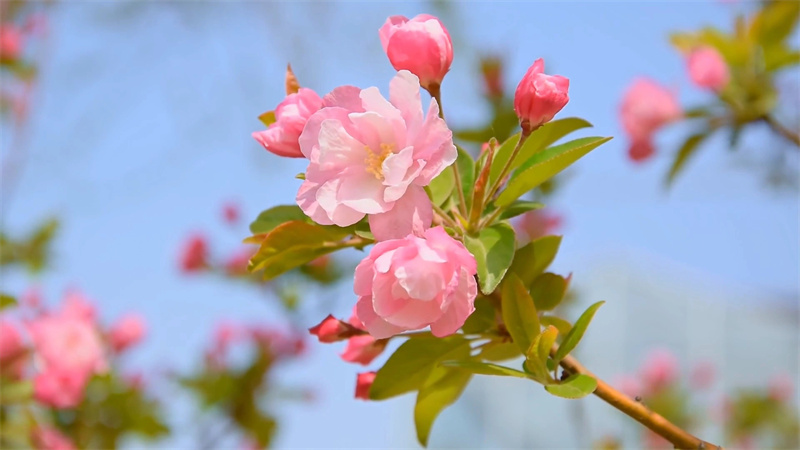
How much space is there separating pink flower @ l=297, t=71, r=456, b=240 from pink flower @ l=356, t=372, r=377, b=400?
20cm

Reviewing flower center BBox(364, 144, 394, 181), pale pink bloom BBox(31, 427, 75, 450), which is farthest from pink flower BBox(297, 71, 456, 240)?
pale pink bloom BBox(31, 427, 75, 450)

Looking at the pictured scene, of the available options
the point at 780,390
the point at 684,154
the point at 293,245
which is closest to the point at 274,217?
the point at 293,245

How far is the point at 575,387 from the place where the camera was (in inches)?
23.4

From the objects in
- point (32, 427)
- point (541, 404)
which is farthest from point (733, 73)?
point (541, 404)

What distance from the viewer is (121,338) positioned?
2115mm

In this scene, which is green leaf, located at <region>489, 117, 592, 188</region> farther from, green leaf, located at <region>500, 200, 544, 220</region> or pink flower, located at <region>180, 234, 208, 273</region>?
pink flower, located at <region>180, 234, 208, 273</region>

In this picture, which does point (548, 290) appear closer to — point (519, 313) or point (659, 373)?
point (519, 313)

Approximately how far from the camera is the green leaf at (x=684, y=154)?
4.80 ft

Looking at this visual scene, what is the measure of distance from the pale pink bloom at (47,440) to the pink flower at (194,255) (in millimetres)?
910

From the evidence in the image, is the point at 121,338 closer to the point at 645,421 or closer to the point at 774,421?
the point at 645,421

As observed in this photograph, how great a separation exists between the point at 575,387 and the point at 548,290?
0.42 ft

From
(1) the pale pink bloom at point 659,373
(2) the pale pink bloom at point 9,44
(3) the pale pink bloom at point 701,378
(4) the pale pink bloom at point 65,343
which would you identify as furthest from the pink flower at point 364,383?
(3) the pale pink bloom at point 701,378

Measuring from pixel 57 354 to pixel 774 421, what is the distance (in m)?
4.08

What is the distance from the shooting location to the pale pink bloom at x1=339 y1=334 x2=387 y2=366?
2.38ft
